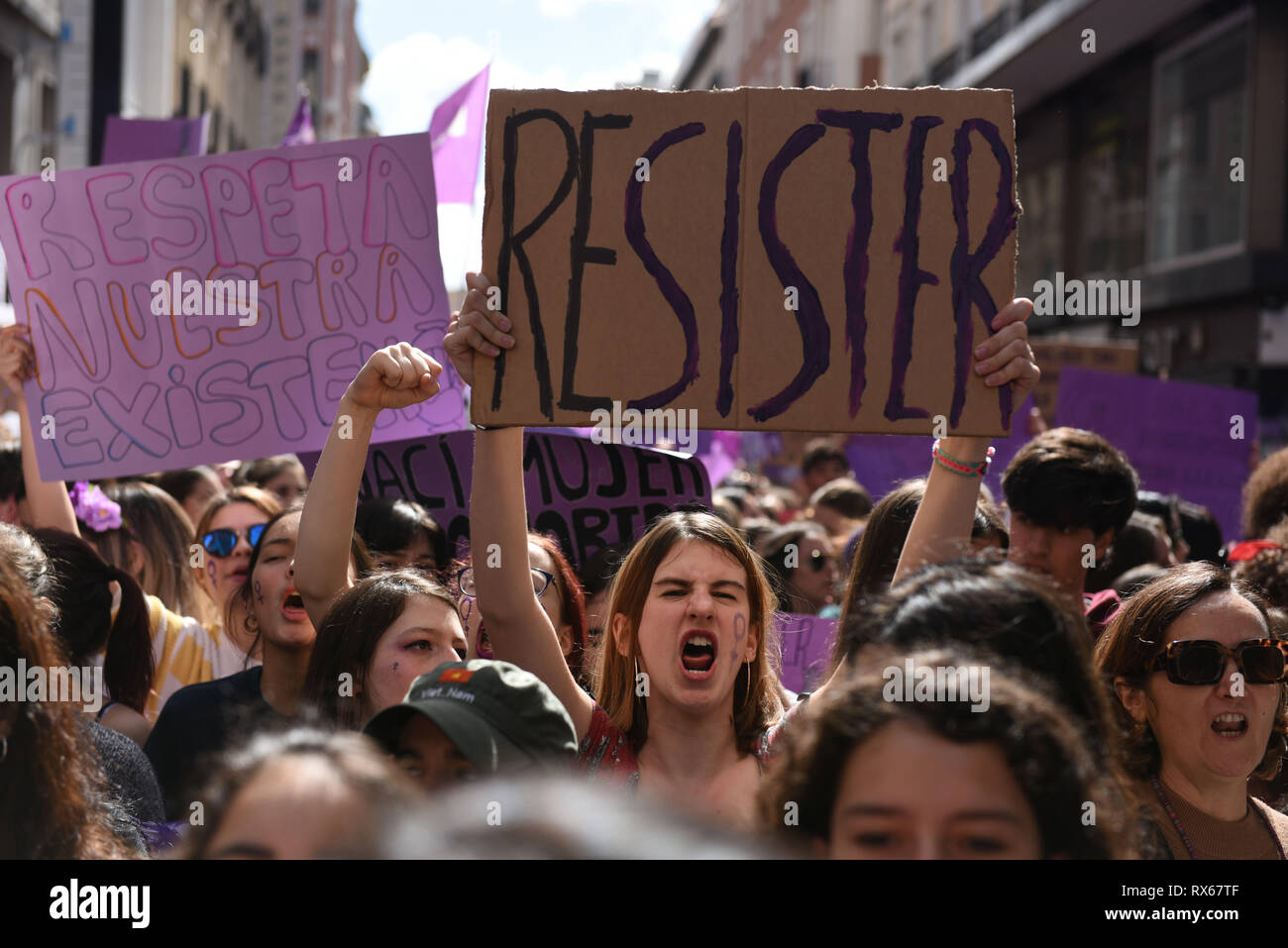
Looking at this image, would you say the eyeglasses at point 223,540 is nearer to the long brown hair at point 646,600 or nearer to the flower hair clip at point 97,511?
the flower hair clip at point 97,511

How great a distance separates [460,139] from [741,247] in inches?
155

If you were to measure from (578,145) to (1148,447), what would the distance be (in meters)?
4.48

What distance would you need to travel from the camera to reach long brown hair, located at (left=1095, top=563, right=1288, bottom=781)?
105 inches

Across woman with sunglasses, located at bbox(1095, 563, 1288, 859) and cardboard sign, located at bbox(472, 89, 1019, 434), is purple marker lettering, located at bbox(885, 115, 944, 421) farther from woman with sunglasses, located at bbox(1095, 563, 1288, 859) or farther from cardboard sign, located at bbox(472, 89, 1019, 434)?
woman with sunglasses, located at bbox(1095, 563, 1288, 859)

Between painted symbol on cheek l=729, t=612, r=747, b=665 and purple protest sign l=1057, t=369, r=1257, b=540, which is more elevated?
purple protest sign l=1057, t=369, r=1257, b=540

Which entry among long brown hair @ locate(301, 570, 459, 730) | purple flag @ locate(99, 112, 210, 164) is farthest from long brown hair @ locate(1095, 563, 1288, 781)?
purple flag @ locate(99, 112, 210, 164)

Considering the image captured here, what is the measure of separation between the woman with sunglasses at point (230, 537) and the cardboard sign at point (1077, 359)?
191 inches

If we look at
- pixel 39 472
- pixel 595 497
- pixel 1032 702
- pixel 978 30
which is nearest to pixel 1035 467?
pixel 595 497

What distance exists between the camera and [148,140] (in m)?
9.21

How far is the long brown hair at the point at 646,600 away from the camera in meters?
2.95

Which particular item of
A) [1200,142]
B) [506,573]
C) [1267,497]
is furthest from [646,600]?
[1200,142]

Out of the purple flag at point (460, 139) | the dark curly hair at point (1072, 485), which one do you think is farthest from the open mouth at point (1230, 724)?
the purple flag at point (460, 139)

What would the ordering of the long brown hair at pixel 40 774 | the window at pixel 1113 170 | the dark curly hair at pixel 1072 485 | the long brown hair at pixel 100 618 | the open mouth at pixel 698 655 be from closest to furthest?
the long brown hair at pixel 40 774, the open mouth at pixel 698 655, the long brown hair at pixel 100 618, the dark curly hair at pixel 1072 485, the window at pixel 1113 170
